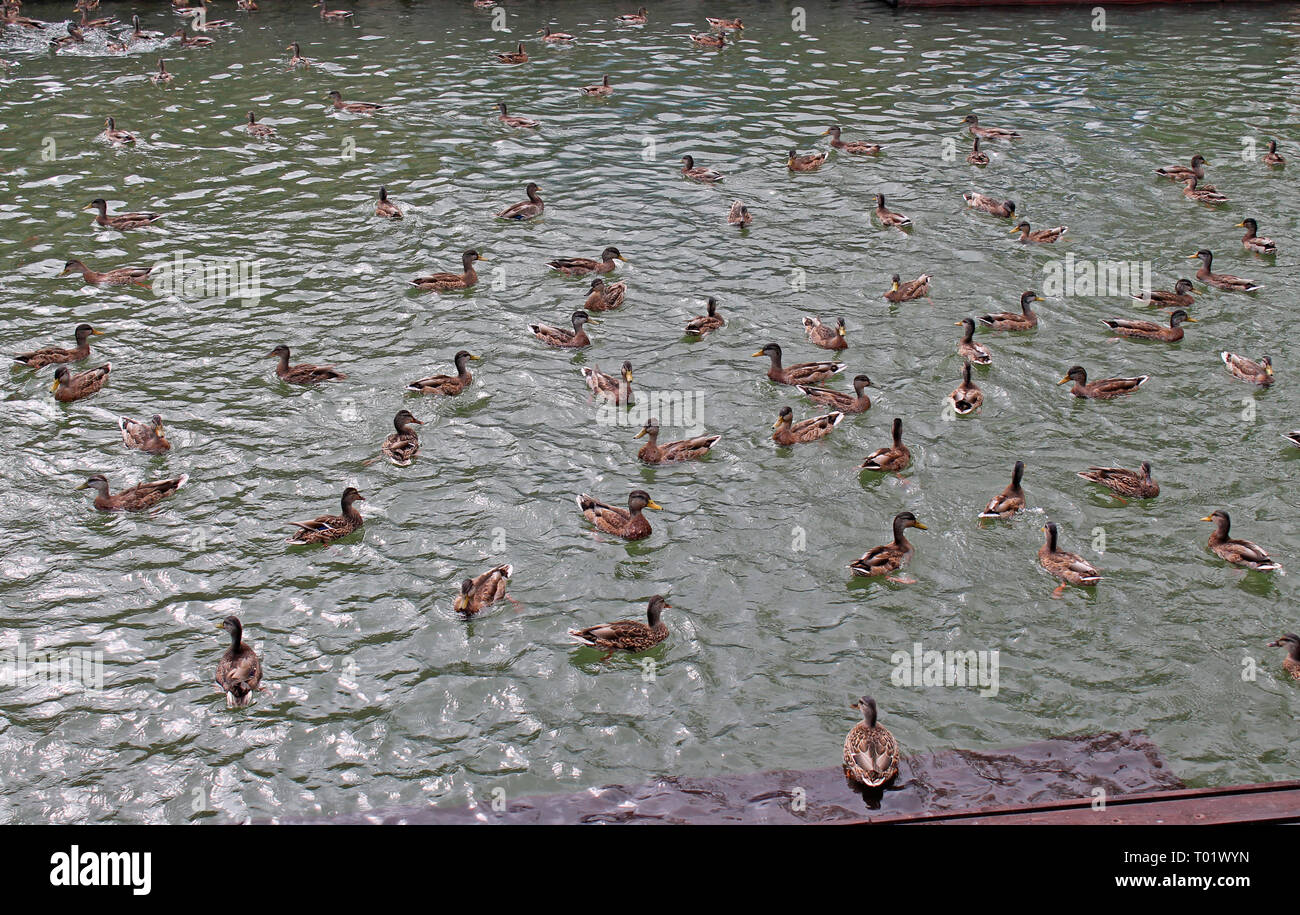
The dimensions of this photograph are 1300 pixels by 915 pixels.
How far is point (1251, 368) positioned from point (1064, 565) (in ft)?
22.5

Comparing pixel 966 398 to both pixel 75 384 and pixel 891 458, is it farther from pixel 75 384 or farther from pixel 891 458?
pixel 75 384

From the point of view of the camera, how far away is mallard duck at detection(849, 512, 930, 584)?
46.5 ft

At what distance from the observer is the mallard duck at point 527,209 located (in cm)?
2408

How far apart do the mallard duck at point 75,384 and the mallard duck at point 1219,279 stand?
1983cm

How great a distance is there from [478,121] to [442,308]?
10818 millimetres

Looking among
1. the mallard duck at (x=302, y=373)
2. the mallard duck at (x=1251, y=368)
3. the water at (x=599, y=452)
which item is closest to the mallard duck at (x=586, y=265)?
the water at (x=599, y=452)

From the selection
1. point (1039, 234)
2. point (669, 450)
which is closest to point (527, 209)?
point (669, 450)

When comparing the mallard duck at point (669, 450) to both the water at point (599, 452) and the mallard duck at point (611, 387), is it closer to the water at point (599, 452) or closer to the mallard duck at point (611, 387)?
the water at point (599, 452)

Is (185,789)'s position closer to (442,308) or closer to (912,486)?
(912,486)

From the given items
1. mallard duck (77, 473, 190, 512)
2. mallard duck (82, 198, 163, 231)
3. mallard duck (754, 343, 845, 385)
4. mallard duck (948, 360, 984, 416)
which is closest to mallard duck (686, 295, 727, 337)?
mallard duck (754, 343, 845, 385)

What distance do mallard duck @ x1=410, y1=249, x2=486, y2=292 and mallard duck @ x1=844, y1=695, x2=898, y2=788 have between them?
12.8m

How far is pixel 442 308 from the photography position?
819 inches

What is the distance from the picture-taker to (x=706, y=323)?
1978 centimetres
